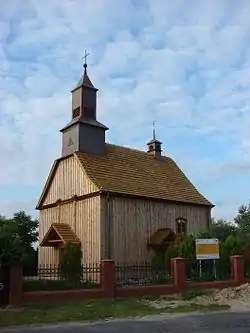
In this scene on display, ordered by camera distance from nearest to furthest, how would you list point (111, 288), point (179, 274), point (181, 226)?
1. point (111, 288)
2. point (179, 274)
3. point (181, 226)

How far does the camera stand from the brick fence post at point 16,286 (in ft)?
54.2

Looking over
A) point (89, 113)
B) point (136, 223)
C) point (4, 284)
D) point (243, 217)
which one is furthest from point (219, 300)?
point (243, 217)

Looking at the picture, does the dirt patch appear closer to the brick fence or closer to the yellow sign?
the brick fence

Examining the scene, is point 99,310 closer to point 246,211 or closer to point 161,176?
point 161,176

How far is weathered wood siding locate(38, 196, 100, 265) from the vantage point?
26.7m

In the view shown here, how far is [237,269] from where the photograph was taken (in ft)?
76.6

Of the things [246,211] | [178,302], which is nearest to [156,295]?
[178,302]

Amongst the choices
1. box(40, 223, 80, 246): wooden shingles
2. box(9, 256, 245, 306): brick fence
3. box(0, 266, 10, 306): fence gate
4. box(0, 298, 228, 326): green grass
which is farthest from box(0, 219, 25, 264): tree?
box(40, 223, 80, 246): wooden shingles

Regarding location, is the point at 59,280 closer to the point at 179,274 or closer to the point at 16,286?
the point at 16,286

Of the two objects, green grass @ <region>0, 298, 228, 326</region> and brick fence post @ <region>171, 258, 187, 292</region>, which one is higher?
brick fence post @ <region>171, 258, 187, 292</region>

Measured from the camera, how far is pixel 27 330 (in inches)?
492

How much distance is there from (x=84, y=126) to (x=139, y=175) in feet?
16.2

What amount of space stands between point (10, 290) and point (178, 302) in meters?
6.37

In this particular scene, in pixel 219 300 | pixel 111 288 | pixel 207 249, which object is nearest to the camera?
pixel 219 300
